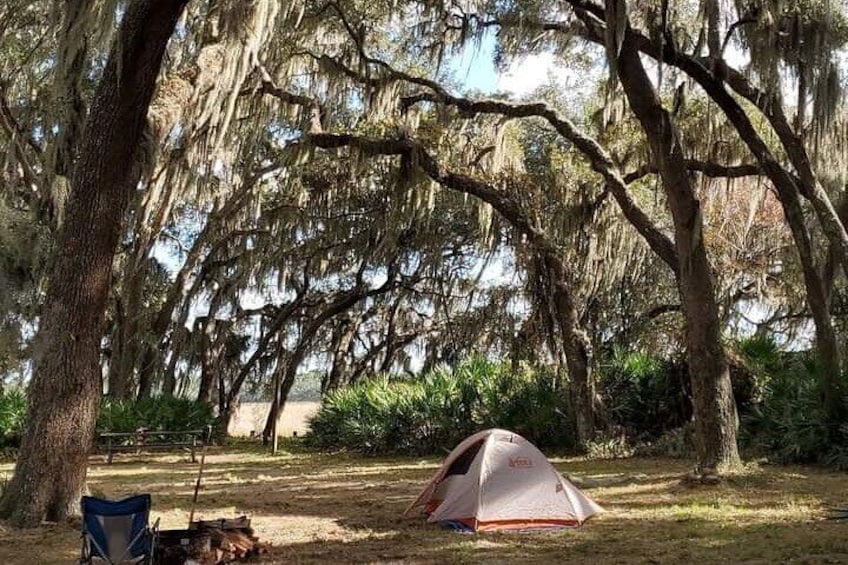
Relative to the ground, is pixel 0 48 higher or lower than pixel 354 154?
higher

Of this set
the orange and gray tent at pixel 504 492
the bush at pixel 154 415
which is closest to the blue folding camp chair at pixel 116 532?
the orange and gray tent at pixel 504 492

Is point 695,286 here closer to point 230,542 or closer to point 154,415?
point 230,542

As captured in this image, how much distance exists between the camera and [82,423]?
758 centimetres

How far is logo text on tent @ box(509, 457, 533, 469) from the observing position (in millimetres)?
7555

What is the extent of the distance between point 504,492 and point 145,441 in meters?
11.7

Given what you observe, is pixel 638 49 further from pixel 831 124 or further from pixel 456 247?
pixel 456 247

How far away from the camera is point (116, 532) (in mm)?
5512

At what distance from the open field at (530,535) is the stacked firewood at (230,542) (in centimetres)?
17

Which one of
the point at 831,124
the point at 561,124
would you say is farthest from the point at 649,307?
the point at 831,124

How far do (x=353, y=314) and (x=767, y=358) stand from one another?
12.3m

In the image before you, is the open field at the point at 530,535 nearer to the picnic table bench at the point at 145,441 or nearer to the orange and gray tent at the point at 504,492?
the orange and gray tent at the point at 504,492

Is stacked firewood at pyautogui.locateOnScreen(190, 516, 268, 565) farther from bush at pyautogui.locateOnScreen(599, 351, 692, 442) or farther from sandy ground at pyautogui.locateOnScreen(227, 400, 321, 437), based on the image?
sandy ground at pyautogui.locateOnScreen(227, 400, 321, 437)

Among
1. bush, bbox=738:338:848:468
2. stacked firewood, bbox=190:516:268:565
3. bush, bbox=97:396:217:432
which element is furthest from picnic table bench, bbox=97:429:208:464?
bush, bbox=738:338:848:468

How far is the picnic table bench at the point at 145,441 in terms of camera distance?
14828 mm
